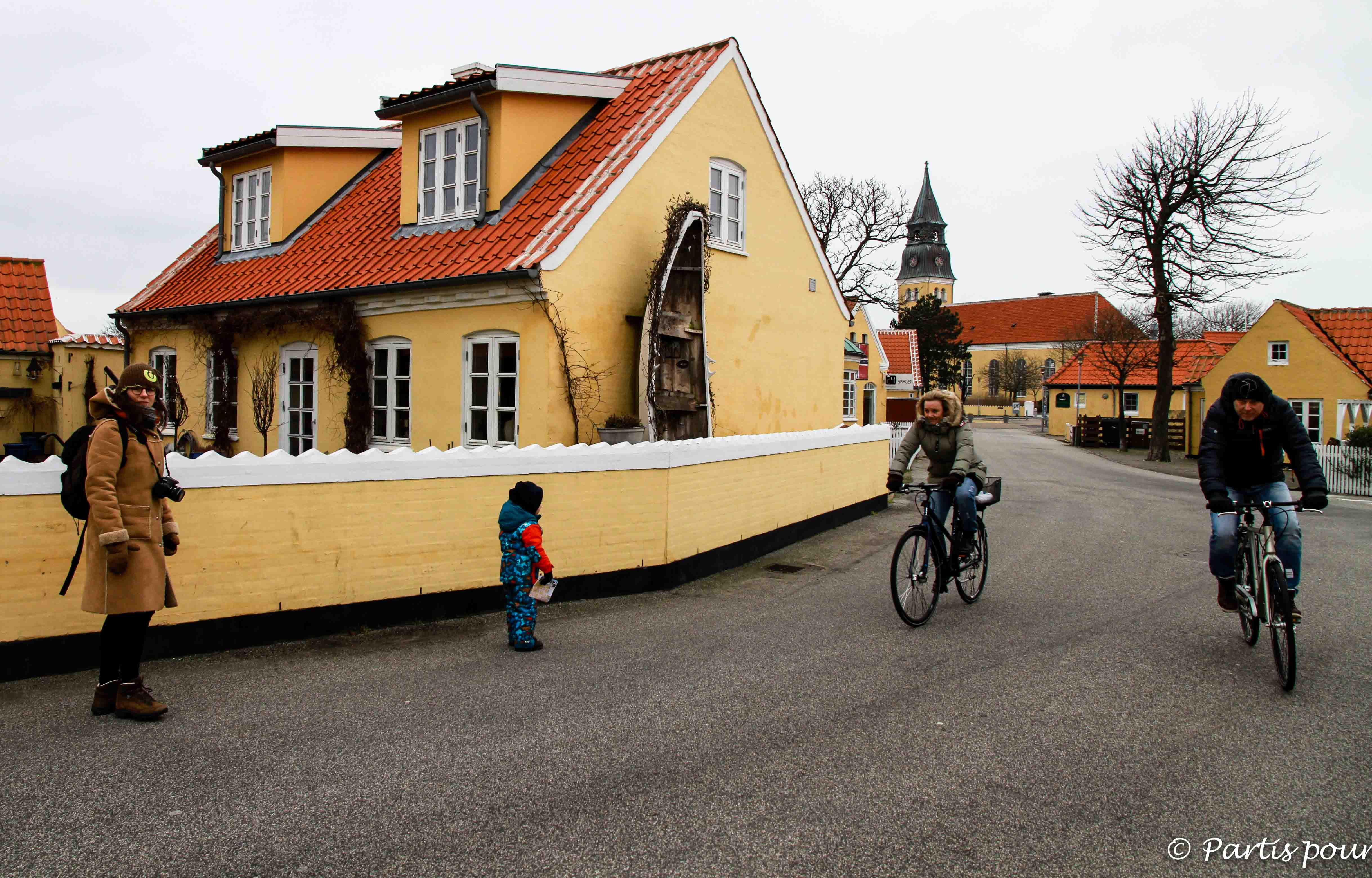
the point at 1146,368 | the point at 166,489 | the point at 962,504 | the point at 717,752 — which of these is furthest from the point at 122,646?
the point at 1146,368

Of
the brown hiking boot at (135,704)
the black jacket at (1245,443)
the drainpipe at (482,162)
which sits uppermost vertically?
the drainpipe at (482,162)

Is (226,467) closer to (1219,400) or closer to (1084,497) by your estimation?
(1219,400)

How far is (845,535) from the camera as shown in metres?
12.7

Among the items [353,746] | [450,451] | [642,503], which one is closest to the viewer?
[353,746]

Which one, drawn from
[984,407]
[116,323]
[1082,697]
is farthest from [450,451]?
[984,407]

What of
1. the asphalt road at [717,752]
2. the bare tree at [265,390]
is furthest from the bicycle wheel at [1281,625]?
the bare tree at [265,390]

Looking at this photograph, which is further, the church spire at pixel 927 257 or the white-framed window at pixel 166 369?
the church spire at pixel 927 257

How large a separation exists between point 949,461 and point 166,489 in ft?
19.1

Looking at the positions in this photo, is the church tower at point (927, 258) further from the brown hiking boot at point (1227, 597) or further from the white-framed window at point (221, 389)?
the brown hiking boot at point (1227, 597)

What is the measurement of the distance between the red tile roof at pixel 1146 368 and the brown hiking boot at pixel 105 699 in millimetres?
37638

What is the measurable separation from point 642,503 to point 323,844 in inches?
206

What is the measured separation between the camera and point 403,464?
281 inches

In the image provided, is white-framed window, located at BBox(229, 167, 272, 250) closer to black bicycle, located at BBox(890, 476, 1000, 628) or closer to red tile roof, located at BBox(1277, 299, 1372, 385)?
black bicycle, located at BBox(890, 476, 1000, 628)

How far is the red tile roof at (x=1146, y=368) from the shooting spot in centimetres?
3900
